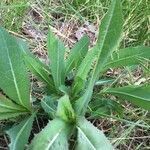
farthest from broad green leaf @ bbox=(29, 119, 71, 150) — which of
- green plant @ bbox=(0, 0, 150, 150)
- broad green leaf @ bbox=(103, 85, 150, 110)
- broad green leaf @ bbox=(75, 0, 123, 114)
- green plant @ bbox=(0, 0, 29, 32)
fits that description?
green plant @ bbox=(0, 0, 29, 32)

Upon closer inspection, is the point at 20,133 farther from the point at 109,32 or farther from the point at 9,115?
the point at 109,32

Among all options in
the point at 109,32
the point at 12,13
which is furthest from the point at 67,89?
the point at 12,13

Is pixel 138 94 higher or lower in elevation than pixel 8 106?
lower

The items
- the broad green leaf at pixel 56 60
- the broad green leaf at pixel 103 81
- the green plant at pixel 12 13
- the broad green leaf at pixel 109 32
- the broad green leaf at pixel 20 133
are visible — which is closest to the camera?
the broad green leaf at pixel 109 32

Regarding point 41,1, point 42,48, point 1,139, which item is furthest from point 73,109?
point 41,1

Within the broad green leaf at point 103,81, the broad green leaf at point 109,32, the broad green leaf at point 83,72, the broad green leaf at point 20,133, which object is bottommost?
the broad green leaf at point 103,81

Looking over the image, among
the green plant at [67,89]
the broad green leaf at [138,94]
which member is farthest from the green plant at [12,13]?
the broad green leaf at [138,94]

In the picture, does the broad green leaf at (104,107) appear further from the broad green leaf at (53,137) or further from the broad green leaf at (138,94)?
the broad green leaf at (53,137)

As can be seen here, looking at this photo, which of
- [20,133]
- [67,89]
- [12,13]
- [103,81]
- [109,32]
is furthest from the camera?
[12,13]
